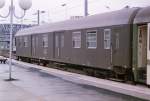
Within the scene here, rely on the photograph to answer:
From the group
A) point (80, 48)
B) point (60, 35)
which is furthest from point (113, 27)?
point (60, 35)

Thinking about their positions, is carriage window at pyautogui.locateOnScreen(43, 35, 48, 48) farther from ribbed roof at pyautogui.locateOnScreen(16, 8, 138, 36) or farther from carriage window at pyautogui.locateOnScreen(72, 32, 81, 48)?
carriage window at pyautogui.locateOnScreen(72, 32, 81, 48)

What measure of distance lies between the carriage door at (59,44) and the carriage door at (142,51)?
449 inches

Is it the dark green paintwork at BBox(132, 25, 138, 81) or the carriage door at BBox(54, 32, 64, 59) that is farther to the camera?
the carriage door at BBox(54, 32, 64, 59)

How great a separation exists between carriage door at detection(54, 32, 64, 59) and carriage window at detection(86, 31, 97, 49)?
16.9ft

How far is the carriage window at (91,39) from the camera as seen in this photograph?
21812mm

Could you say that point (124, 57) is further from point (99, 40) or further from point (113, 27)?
point (99, 40)

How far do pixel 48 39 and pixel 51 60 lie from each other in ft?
5.32

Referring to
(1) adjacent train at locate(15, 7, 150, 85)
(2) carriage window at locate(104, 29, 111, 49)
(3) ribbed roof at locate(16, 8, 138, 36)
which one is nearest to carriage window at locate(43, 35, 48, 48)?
Answer: (1) adjacent train at locate(15, 7, 150, 85)

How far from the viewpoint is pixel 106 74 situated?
69.0ft

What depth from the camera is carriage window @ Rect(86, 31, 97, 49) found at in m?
21.8

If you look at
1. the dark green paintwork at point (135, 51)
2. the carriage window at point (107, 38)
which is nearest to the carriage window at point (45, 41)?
the carriage window at point (107, 38)

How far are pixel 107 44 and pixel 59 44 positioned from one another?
28.9ft

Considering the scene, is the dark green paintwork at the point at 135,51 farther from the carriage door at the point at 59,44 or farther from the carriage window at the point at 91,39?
the carriage door at the point at 59,44

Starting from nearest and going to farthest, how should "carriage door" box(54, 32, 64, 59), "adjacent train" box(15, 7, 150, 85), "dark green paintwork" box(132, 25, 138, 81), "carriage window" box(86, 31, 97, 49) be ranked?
"adjacent train" box(15, 7, 150, 85)
"dark green paintwork" box(132, 25, 138, 81)
"carriage window" box(86, 31, 97, 49)
"carriage door" box(54, 32, 64, 59)
